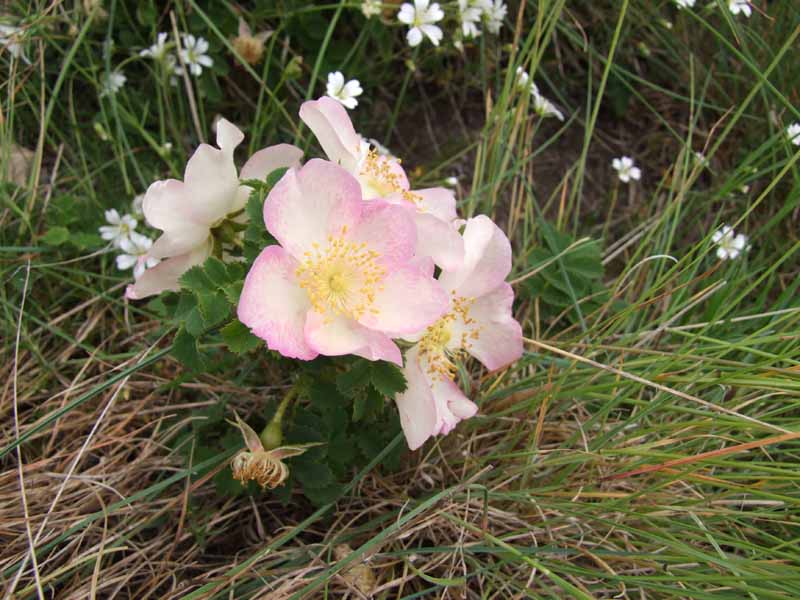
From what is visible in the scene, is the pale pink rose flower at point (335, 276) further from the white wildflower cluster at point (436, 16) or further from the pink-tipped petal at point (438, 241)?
the white wildflower cluster at point (436, 16)

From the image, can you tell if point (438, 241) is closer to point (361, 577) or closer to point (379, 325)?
point (379, 325)

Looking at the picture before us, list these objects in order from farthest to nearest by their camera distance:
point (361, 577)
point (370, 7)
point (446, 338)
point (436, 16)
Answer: point (370, 7) → point (436, 16) → point (361, 577) → point (446, 338)

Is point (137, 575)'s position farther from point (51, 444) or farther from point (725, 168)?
point (725, 168)

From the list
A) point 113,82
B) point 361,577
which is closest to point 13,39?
point 113,82

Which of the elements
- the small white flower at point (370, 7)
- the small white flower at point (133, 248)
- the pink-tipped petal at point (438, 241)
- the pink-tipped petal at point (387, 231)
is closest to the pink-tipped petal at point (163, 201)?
the pink-tipped petal at point (387, 231)

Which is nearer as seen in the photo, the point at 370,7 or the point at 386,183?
the point at 386,183
